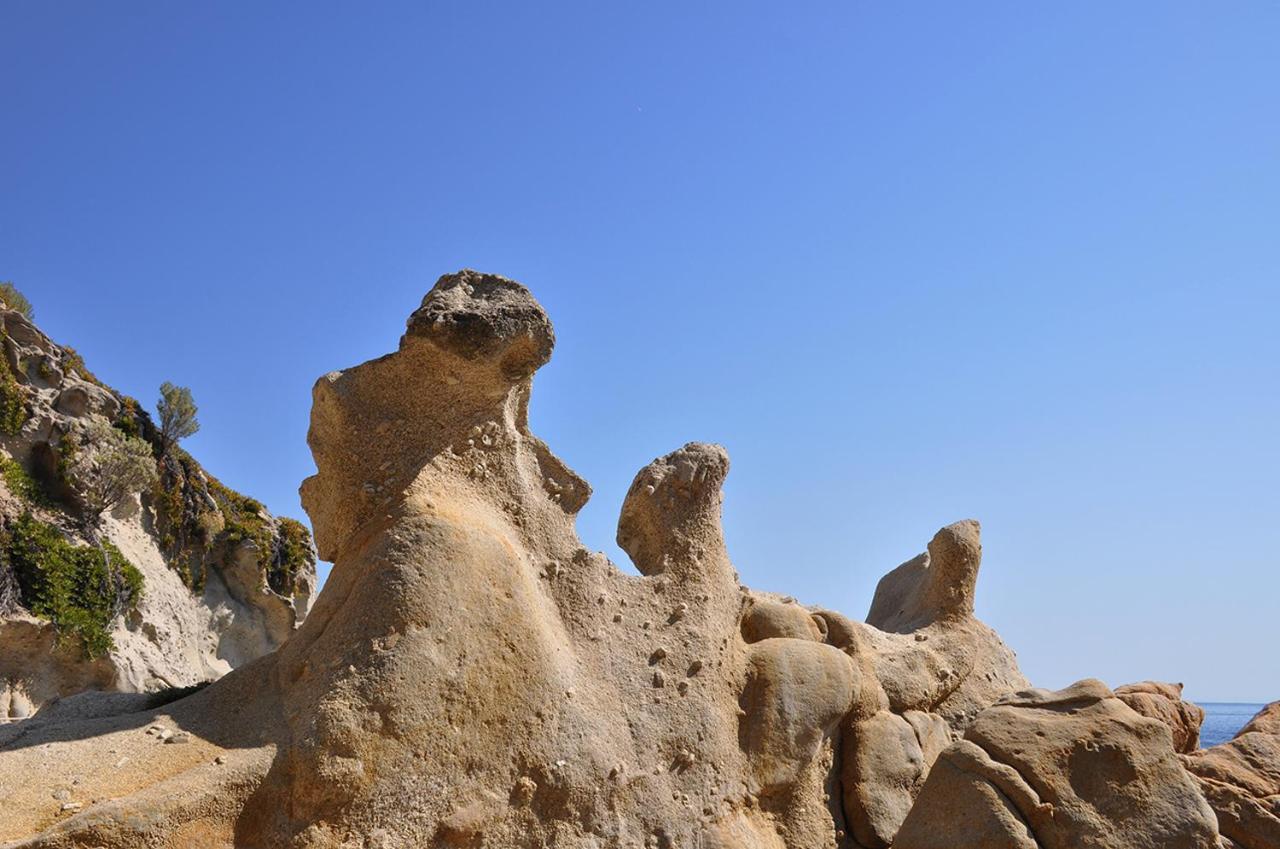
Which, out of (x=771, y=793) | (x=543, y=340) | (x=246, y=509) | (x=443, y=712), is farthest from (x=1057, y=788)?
(x=246, y=509)

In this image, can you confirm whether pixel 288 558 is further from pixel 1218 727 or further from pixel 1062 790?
pixel 1218 727

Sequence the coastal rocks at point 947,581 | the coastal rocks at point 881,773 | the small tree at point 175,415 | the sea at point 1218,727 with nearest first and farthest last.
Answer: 1. the coastal rocks at point 881,773
2. the coastal rocks at point 947,581
3. the small tree at point 175,415
4. the sea at point 1218,727

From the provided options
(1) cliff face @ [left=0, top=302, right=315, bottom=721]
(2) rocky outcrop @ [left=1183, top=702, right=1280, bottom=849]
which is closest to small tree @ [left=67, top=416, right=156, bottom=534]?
(1) cliff face @ [left=0, top=302, right=315, bottom=721]

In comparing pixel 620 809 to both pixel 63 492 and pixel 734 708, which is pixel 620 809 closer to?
pixel 734 708

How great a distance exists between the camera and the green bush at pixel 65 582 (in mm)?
13477

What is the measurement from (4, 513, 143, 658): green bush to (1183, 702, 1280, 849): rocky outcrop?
12.5 metres

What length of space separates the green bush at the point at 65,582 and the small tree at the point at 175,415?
3.64m

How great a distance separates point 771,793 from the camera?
5688 mm

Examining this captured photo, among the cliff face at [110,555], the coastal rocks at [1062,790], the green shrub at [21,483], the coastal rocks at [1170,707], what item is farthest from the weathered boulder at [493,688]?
the green shrub at [21,483]

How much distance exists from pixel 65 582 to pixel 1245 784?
13195 mm

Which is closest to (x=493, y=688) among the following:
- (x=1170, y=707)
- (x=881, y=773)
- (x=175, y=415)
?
(x=881, y=773)

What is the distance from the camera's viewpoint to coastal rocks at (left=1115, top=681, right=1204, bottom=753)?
7312 mm

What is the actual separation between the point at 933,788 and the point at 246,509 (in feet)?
54.0

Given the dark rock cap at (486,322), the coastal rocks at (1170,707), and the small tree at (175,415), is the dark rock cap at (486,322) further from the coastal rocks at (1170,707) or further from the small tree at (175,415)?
the small tree at (175,415)
